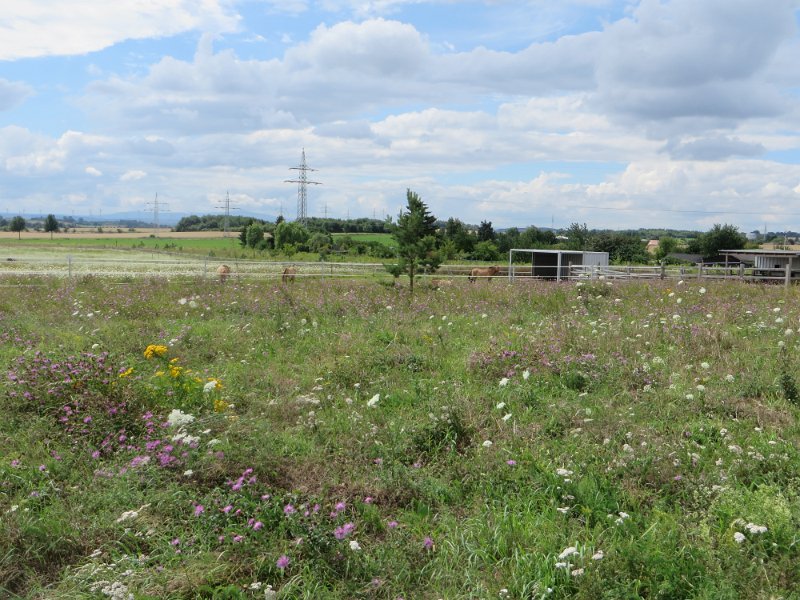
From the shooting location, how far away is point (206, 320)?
547 inches

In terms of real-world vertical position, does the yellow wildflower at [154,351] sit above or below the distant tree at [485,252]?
below

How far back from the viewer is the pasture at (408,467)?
166 inches

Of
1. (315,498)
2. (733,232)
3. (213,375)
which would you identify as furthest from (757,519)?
(733,232)

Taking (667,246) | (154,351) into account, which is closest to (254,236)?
(667,246)

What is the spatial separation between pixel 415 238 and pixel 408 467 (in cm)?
1394

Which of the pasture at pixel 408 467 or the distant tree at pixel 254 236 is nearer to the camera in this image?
the pasture at pixel 408 467

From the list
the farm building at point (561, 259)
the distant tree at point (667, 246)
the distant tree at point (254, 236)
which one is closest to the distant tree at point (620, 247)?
the distant tree at point (667, 246)

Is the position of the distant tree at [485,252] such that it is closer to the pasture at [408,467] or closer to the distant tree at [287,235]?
the distant tree at [287,235]

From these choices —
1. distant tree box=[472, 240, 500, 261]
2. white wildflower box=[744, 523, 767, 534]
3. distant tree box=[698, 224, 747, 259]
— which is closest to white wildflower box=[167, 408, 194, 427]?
white wildflower box=[744, 523, 767, 534]

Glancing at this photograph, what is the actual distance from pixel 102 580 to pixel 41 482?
183cm

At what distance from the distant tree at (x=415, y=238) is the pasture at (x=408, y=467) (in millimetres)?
8698

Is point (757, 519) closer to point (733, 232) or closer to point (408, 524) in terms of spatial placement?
point (408, 524)

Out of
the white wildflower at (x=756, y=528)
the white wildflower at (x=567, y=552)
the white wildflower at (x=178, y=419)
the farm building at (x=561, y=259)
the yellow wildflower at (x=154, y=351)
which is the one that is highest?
the farm building at (x=561, y=259)

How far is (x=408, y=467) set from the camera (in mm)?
5910
